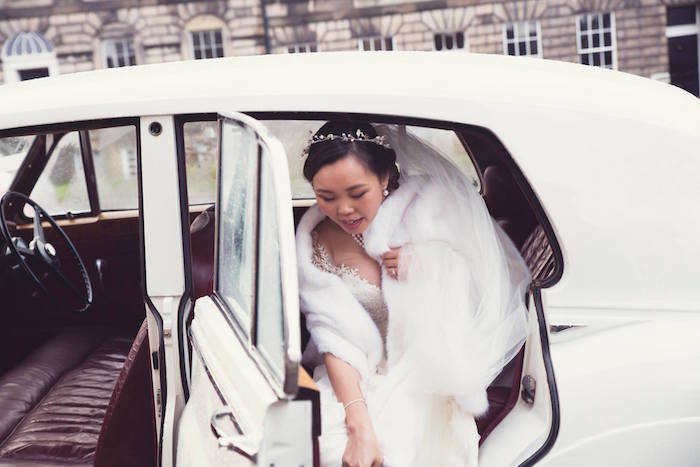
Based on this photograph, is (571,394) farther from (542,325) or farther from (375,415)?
(375,415)

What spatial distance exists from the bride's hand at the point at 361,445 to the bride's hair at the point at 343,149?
2.30ft

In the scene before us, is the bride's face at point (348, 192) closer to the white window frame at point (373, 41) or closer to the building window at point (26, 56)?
the white window frame at point (373, 41)

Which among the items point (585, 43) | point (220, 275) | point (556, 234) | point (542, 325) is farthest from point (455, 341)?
point (585, 43)

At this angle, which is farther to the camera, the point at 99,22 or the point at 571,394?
the point at 99,22

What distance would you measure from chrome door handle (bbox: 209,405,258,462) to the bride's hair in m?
0.80

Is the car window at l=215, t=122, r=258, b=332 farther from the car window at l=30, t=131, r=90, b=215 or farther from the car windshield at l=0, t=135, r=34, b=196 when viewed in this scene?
the car window at l=30, t=131, r=90, b=215

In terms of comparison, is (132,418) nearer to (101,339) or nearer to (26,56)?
(101,339)

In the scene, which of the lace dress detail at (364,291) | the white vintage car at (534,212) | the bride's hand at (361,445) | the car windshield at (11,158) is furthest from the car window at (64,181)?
the bride's hand at (361,445)

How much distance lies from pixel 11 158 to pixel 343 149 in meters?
1.88

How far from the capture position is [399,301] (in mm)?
2193

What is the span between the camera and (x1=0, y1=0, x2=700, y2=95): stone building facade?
924 inches

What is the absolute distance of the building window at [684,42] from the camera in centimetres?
2383

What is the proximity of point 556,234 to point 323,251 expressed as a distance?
714 mm

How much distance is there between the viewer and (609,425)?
6.25 feet
